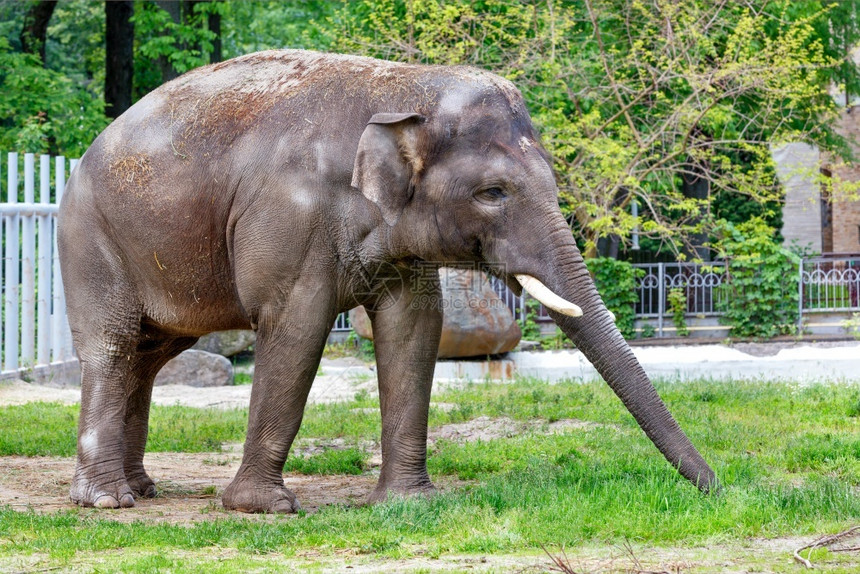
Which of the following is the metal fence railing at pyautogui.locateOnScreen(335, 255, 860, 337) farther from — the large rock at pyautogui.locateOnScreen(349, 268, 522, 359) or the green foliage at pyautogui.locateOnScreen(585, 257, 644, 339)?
the large rock at pyautogui.locateOnScreen(349, 268, 522, 359)

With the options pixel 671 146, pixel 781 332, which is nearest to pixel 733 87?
pixel 671 146

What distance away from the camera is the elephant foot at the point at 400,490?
751cm

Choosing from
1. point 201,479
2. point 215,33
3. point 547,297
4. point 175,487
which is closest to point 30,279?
point 201,479

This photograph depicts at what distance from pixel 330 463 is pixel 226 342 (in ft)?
29.0

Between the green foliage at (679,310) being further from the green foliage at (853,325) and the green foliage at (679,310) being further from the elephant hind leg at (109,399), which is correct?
the elephant hind leg at (109,399)

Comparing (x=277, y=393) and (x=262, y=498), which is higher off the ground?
(x=277, y=393)

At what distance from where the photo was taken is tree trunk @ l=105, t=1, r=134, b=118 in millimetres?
25641

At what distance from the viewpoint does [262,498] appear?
23.7 feet

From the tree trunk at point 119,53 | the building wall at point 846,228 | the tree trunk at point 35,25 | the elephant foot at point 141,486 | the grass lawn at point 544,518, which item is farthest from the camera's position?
the building wall at point 846,228

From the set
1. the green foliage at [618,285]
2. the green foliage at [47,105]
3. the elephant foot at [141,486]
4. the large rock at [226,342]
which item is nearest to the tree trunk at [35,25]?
the green foliage at [47,105]

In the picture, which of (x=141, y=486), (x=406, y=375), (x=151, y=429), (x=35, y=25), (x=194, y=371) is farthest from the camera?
(x=35, y=25)

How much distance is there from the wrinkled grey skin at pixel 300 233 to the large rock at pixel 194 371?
24.5ft

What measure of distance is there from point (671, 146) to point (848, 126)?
19.2 meters

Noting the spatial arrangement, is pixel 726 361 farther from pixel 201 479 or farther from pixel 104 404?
pixel 104 404
